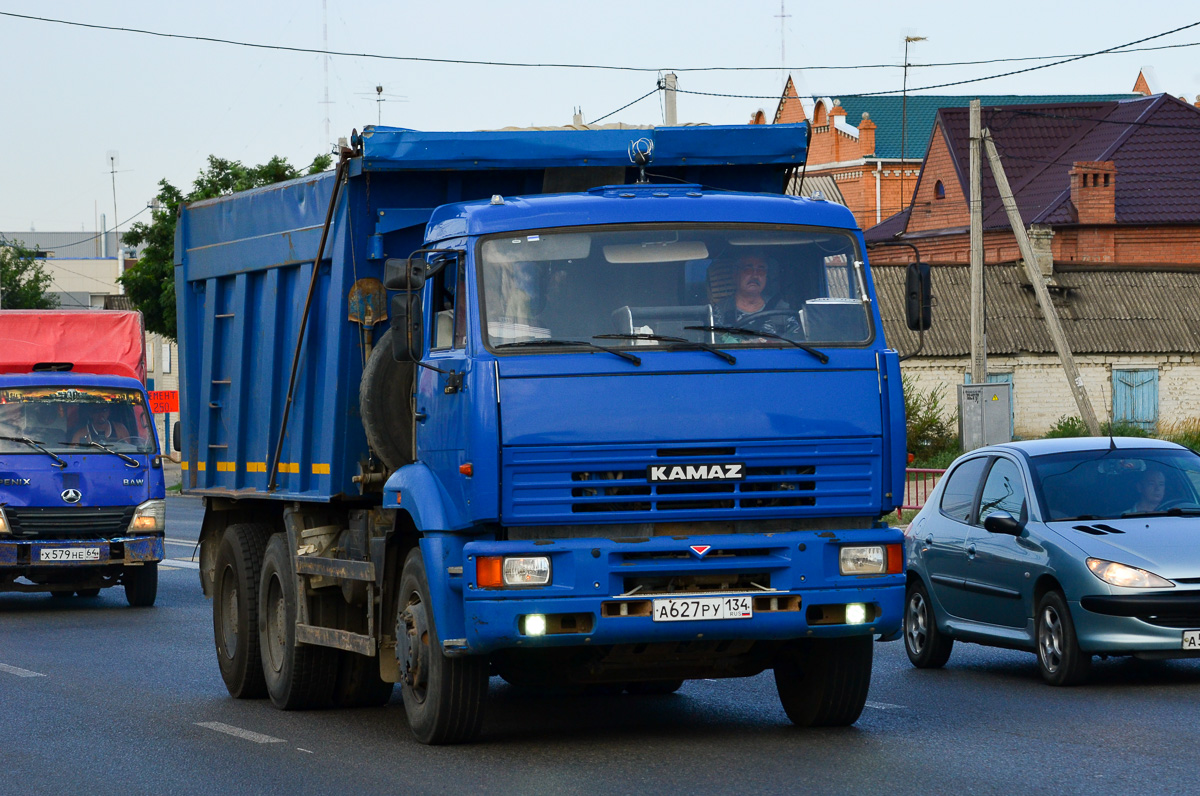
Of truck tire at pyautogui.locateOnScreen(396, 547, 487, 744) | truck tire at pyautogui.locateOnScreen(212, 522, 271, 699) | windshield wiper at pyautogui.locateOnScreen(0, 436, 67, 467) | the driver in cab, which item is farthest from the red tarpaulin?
the driver in cab

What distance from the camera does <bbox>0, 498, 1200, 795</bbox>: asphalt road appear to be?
25.2 ft

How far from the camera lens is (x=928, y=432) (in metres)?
44.2

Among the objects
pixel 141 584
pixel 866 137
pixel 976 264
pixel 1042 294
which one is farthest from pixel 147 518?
pixel 866 137

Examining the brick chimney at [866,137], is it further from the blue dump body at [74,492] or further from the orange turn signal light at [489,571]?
the orange turn signal light at [489,571]

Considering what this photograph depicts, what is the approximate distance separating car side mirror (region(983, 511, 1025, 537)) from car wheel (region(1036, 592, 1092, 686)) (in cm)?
48

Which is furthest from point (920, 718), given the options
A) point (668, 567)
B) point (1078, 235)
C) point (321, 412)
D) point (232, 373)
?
point (1078, 235)

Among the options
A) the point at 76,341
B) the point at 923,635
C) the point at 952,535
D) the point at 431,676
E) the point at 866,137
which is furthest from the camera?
the point at 866,137

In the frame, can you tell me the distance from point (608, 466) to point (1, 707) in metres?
5.12

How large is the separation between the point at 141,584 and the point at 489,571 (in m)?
11.6

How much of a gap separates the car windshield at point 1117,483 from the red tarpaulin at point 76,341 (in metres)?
12.9

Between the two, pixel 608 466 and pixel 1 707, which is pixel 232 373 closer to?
pixel 1 707

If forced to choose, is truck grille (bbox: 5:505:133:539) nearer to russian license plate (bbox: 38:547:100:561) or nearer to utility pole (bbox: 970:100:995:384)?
russian license plate (bbox: 38:547:100:561)

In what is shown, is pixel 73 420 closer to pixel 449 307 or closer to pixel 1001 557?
pixel 1001 557

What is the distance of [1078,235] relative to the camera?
57.1 metres
